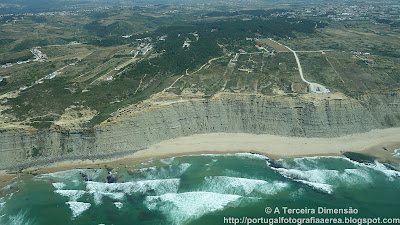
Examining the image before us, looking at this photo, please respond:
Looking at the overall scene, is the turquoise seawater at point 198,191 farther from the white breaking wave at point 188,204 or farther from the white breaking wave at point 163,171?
the white breaking wave at point 188,204

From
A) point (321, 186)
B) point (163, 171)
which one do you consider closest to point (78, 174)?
point (163, 171)

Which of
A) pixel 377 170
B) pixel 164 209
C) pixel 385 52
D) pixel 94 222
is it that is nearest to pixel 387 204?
pixel 377 170

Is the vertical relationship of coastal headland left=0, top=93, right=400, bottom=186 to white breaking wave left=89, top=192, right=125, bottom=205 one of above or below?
above

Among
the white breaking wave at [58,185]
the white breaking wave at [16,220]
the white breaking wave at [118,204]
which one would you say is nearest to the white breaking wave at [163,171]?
the white breaking wave at [118,204]

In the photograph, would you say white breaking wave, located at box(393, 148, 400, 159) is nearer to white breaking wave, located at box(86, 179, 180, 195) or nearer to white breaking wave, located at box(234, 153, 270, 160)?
white breaking wave, located at box(234, 153, 270, 160)

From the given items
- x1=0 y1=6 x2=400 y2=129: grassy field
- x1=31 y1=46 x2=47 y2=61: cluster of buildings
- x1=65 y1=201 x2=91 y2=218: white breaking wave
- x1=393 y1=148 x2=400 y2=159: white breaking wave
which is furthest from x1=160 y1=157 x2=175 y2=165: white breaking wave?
x1=31 y1=46 x2=47 y2=61: cluster of buildings

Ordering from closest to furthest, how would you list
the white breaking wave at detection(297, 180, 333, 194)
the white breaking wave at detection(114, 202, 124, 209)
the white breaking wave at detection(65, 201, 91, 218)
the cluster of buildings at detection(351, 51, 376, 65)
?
the white breaking wave at detection(65, 201, 91, 218) < the white breaking wave at detection(114, 202, 124, 209) < the white breaking wave at detection(297, 180, 333, 194) < the cluster of buildings at detection(351, 51, 376, 65)
